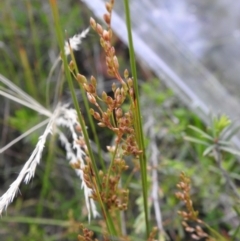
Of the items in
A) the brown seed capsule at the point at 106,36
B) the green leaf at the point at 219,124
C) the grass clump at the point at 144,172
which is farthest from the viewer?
the green leaf at the point at 219,124

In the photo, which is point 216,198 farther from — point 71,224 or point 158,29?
point 158,29

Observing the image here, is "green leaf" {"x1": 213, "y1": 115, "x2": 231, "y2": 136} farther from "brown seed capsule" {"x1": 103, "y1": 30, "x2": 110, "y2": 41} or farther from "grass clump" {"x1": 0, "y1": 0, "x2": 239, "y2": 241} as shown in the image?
"brown seed capsule" {"x1": 103, "y1": 30, "x2": 110, "y2": 41}

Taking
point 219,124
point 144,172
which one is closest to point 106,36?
point 144,172

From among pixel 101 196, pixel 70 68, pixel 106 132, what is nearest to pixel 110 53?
pixel 70 68

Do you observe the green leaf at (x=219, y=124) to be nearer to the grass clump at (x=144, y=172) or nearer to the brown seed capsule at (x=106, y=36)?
the grass clump at (x=144, y=172)

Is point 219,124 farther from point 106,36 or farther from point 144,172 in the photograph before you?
point 106,36

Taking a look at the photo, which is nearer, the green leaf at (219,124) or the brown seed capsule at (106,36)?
the brown seed capsule at (106,36)

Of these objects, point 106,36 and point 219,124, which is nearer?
point 106,36

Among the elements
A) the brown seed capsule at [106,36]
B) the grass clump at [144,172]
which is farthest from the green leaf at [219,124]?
the brown seed capsule at [106,36]

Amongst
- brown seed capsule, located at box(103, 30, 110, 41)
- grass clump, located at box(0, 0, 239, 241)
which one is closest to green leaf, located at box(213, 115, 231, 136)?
grass clump, located at box(0, 0, 239, 241)

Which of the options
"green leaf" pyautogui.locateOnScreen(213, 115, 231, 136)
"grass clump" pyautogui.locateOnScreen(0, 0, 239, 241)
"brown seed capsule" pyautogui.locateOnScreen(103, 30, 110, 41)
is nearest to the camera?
"brown seed capsule" pyautogui.locateOnScreen(103, 30, 110, 41)

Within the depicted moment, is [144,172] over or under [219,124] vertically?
under
